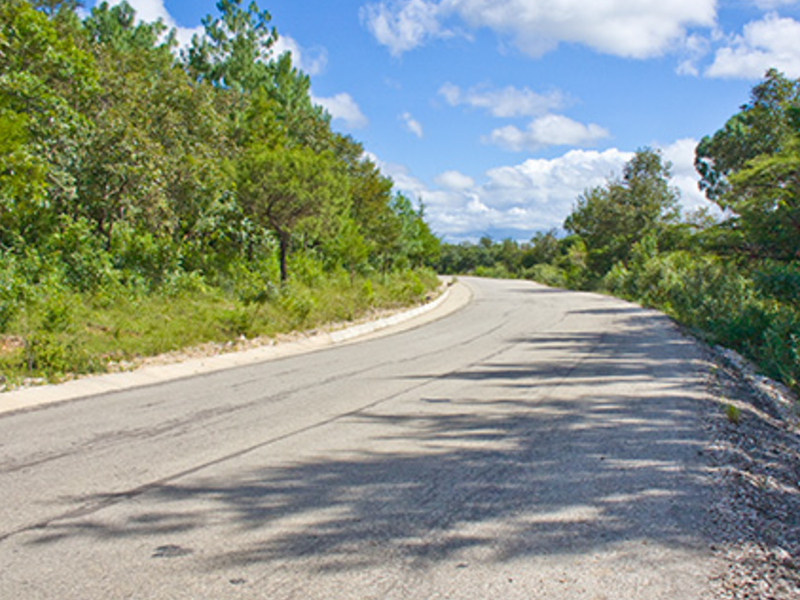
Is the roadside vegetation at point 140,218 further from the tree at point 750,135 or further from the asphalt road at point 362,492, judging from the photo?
the tree at point 750,135

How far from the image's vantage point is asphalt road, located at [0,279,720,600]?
3.46 metres

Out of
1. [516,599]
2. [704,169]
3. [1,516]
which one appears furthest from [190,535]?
[704,169]

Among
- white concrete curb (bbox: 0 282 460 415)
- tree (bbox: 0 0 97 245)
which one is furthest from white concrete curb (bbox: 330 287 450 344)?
tree (bbox: 0 0 97 245)

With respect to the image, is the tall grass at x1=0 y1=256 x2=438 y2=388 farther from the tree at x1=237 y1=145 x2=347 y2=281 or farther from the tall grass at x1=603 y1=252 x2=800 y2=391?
the tall grass at x1=603 y1=252 x2=800 y2=391

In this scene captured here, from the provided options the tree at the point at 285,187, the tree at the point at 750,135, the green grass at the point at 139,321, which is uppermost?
the tree at the point at 750,135

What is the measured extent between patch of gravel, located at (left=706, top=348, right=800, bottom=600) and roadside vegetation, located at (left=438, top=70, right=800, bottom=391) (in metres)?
3.64

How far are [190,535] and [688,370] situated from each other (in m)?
8.95

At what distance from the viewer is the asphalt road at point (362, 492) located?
3.46m

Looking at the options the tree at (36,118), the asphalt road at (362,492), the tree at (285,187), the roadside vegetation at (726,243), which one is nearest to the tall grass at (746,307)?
the roadside vegetation at (726,243)

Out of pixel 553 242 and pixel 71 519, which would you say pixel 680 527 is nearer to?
pixel 71 519

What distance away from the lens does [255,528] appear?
161 inches

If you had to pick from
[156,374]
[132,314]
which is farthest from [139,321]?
[156,374]

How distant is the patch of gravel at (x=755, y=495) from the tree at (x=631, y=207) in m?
38.8

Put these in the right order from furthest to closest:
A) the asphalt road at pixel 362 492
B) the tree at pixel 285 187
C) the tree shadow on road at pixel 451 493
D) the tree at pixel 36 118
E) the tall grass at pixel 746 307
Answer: the tree at pixel 285 187, the tree at pixel 36 118, the tall grass at pixel 746 307, the tree shadow on road at pixel 451 493, the asphalt road at pixel 362 492
